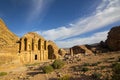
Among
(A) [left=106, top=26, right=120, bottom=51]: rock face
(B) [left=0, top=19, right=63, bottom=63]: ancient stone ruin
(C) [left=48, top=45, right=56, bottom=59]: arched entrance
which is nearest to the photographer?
(A) [left=106, top=26, right=120, bottom=51]: rock face

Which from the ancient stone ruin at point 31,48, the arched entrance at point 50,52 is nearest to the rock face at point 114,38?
the ancient stone ruin at point 31,48

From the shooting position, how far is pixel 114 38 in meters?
37.0

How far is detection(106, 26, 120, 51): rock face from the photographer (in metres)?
35.8

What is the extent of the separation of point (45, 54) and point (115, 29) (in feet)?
70.3

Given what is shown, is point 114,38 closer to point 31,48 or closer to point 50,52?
point 50,52

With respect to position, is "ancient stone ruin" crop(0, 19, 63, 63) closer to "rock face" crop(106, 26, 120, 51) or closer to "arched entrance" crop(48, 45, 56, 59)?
"arched entrance" crop(48, 45, 56, 59)

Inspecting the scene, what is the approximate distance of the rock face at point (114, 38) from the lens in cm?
3578

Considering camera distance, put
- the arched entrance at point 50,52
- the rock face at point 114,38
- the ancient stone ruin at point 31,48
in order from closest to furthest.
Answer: the rock face at point 114,38 → the ancient stone ruin at point 31,48 → the arched entrance at point 50,52

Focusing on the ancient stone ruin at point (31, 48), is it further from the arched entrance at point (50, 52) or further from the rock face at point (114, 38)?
the rock face at point (114, 38)

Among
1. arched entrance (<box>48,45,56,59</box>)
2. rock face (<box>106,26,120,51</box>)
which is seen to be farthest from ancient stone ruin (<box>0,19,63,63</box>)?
rock face (<box>106,26,120,51</box>)

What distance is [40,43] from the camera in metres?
47.5

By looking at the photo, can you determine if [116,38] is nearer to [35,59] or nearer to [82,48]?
[82,48]

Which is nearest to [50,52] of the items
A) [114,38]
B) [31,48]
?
[31,48]

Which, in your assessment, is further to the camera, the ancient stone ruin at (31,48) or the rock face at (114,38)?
the ancient stone ruin at (31,48)
